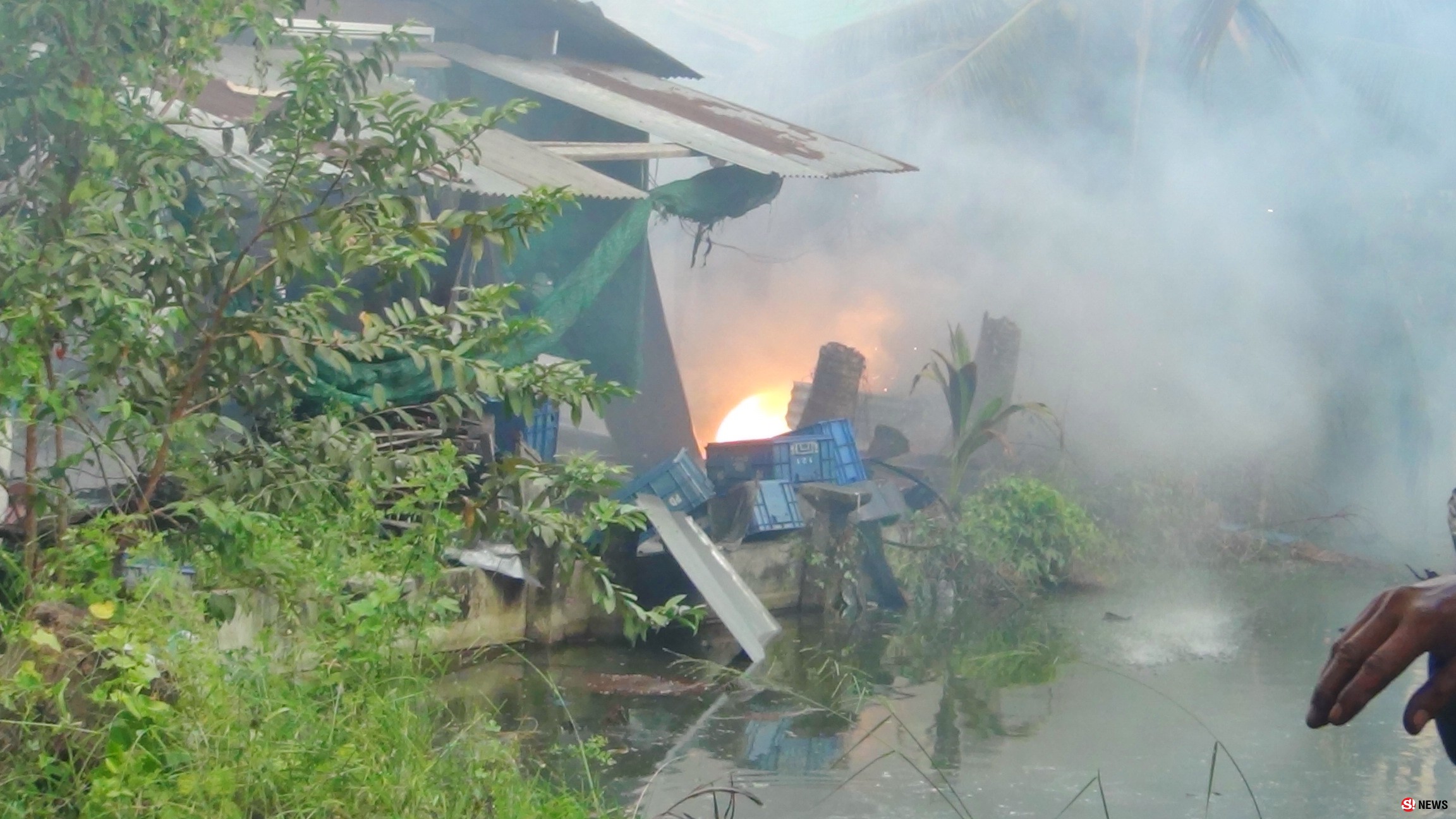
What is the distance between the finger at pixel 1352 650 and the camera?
5.81 feet

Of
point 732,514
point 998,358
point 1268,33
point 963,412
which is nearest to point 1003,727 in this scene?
point 732,514

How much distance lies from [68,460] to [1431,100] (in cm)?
1769

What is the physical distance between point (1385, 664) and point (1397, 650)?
3 centimetres

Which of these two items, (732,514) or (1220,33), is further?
(1220,33)

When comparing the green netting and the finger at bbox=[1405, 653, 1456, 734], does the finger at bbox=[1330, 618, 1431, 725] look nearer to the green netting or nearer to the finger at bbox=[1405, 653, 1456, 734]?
the finger at bbox=[1405, 653, 1456, 734]

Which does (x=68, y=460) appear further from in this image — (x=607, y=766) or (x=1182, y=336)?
(x=1182, y=336)

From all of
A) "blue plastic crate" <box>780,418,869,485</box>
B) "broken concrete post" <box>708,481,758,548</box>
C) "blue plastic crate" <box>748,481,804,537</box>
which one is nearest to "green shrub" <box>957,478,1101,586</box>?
"blue plastic crate" <box>780,418,869,485</box>

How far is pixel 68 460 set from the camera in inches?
124

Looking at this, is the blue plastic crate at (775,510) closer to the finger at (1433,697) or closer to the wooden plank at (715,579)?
the wooden plank at (715,579)

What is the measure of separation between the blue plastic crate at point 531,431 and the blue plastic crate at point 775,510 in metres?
1.60

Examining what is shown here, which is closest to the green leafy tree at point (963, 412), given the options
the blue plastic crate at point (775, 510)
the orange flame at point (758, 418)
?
the orange flame at point (758, 418)

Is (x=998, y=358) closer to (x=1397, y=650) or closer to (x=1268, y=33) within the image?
(x=1268, y=33)

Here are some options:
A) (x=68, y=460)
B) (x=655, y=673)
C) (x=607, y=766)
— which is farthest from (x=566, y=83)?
(x=68, y=460)

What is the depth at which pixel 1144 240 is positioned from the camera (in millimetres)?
17672
